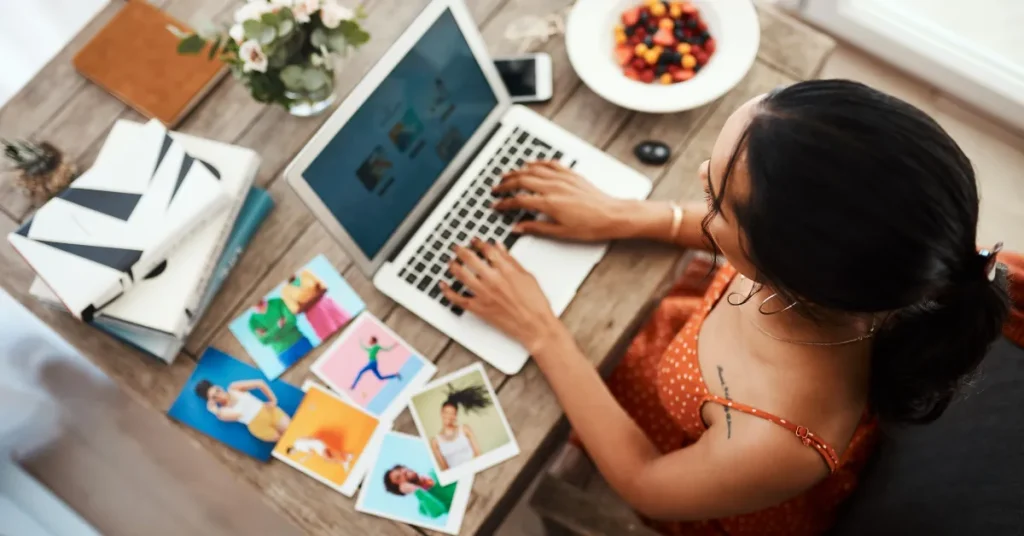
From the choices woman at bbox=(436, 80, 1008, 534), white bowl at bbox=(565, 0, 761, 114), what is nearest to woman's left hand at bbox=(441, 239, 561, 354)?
woman at bbox=(436, 80, 1008, 534)

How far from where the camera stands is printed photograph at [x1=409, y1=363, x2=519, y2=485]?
1.08 metres

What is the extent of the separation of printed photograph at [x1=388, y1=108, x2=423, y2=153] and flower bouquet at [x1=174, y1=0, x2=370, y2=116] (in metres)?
0.16

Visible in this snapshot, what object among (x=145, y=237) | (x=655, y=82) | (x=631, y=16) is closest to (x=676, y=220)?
(x=655, y=82)

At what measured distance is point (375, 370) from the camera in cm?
114

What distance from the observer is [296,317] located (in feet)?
3.89

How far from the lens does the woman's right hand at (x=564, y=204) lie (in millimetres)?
1155

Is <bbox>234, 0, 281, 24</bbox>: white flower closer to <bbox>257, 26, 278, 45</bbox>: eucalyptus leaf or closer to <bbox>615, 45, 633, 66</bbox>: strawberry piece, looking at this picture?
<bbox>257, 26, 278, 45</bbox>: eucalyptus leaf

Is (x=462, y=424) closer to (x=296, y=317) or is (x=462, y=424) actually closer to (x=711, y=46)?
(x=296, y=317)

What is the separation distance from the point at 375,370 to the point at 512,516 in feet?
2.58

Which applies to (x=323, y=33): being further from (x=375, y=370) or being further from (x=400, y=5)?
(x=375, y=370)

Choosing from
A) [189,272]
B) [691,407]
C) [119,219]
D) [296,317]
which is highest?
[119,219]

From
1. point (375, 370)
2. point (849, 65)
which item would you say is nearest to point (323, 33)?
point (375, 370)

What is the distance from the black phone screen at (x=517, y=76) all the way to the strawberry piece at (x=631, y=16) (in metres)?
0.17

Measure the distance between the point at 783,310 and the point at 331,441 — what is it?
0.65 m
